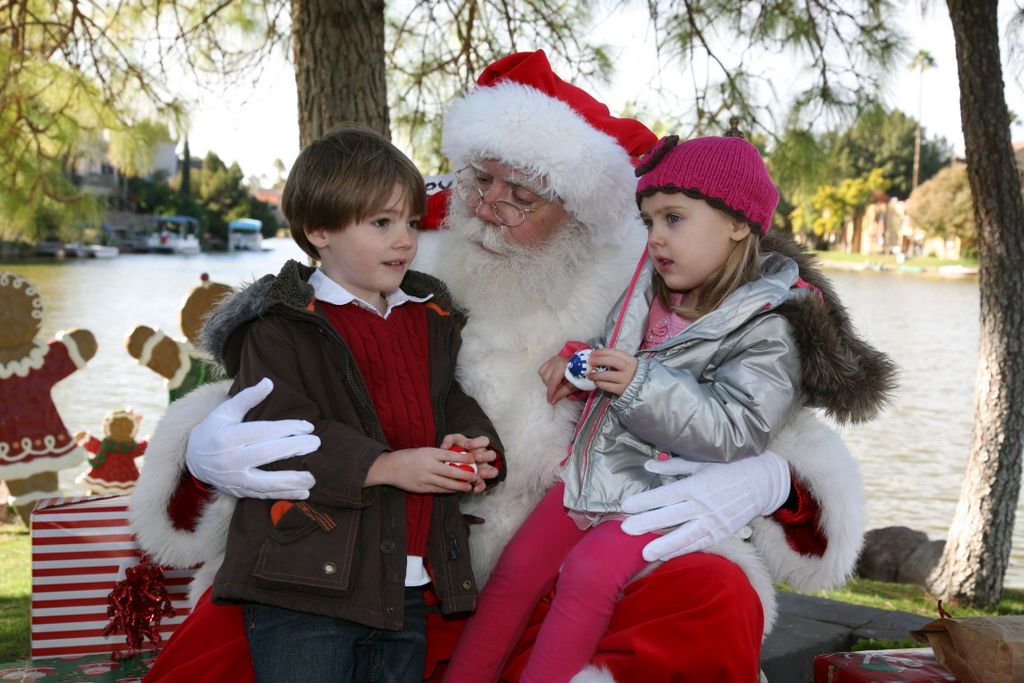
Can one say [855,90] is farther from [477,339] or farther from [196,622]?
[196,622]

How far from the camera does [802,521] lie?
2.08 metres

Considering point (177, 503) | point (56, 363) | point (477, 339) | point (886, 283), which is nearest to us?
point (177, 503)

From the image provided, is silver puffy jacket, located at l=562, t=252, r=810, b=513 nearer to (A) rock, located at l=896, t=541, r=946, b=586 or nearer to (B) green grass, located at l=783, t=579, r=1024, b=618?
(B) green grass, located at l=783, t=579, r=1024, b=618

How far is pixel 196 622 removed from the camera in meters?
1.92

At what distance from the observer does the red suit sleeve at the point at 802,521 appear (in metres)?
2.06

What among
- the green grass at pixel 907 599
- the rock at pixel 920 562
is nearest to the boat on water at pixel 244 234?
the rock at pixel 920 562

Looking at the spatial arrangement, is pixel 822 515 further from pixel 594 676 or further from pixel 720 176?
pixel 720 176

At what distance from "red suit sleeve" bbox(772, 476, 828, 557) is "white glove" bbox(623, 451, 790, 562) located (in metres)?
0.09

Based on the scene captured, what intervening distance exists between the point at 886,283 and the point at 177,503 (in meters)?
35.3

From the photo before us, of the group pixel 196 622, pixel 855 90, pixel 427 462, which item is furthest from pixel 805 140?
pixel 196 622

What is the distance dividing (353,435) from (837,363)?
0.99 m

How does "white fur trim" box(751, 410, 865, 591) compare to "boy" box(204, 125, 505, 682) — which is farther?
"white fur trim" box(751, 410, 865, 591)

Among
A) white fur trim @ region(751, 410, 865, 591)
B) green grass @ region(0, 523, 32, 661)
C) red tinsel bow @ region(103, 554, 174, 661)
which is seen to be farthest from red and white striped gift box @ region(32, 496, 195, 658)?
white fur trim @ region(751, 410, 865, 591)

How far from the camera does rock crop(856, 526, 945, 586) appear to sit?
18.1 ft
